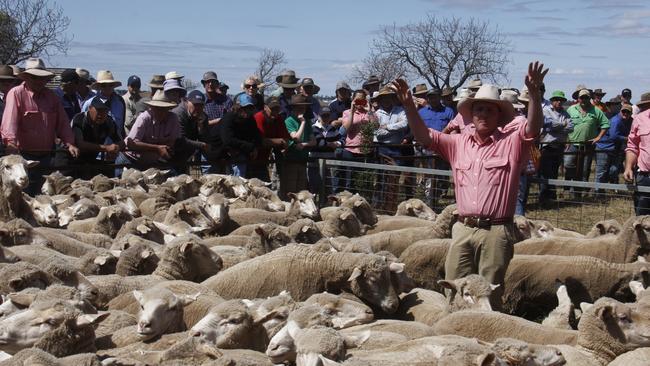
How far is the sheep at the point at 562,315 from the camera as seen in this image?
6.77 meters

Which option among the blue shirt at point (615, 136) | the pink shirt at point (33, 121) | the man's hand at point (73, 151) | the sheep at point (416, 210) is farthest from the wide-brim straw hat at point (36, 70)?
the blue shirt at point (615, 136)

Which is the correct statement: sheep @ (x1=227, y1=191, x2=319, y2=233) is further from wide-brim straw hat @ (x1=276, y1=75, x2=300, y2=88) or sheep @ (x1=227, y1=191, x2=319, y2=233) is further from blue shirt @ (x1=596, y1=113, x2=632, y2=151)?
blue shirt @ (x1=596, y1=113, x2=632, y2=151)

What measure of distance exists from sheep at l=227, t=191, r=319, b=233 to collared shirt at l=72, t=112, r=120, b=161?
2356 millimetres

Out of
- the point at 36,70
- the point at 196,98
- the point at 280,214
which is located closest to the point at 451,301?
the point at 280,214

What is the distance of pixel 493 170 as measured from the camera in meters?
6.51

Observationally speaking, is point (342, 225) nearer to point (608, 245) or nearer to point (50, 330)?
point (608, 245)

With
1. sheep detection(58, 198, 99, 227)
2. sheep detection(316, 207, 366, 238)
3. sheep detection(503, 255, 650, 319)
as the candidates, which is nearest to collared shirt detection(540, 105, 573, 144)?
sheep detection(316, 207, 366, 238)

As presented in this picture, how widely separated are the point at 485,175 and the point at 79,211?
4.97m

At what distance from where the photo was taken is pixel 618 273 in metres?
7.91

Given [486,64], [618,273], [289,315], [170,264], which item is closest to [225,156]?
[170,264]

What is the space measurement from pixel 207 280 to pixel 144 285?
529 millimetres

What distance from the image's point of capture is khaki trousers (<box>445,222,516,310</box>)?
658 cm

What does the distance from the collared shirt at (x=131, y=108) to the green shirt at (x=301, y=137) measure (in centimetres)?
204

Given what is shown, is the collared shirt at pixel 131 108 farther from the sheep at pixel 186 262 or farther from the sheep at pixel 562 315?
the sheep at pixel 562 315
